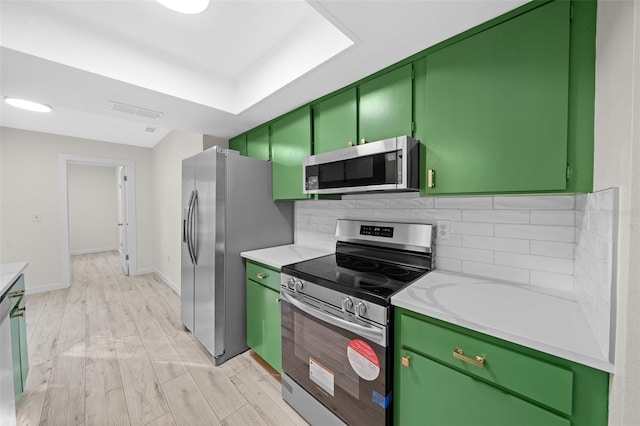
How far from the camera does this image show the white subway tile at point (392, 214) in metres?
1.76

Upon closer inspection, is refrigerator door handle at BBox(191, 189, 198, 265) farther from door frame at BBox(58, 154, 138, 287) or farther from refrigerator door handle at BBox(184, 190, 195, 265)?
door frame at BBox(58, 154, 138, 287)

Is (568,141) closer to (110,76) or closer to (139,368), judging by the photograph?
(110,76)

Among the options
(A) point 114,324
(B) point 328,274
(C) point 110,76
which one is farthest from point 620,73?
(A) point 114,324

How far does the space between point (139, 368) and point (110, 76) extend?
A: 2.27m

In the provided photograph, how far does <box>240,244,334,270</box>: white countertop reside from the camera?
73.6 inches

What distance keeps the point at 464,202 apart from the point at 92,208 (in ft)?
30.3

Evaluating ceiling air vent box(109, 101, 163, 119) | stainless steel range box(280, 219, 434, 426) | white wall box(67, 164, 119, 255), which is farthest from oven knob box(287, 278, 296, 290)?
white wall box(67, 164, 119, 255)

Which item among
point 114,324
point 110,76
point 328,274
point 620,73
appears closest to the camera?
point 620,73

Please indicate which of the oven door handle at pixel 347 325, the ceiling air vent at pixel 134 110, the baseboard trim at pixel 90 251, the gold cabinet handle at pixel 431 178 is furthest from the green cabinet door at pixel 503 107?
the baseboard trim at pixel 90 251

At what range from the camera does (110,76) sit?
5.42ft

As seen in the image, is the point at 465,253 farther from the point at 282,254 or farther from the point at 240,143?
the point at 240,143

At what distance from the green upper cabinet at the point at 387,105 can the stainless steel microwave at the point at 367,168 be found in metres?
0.13

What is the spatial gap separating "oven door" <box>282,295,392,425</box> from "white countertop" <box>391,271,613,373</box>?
0.33 meters

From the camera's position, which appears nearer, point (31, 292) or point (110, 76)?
point (110, 76)
